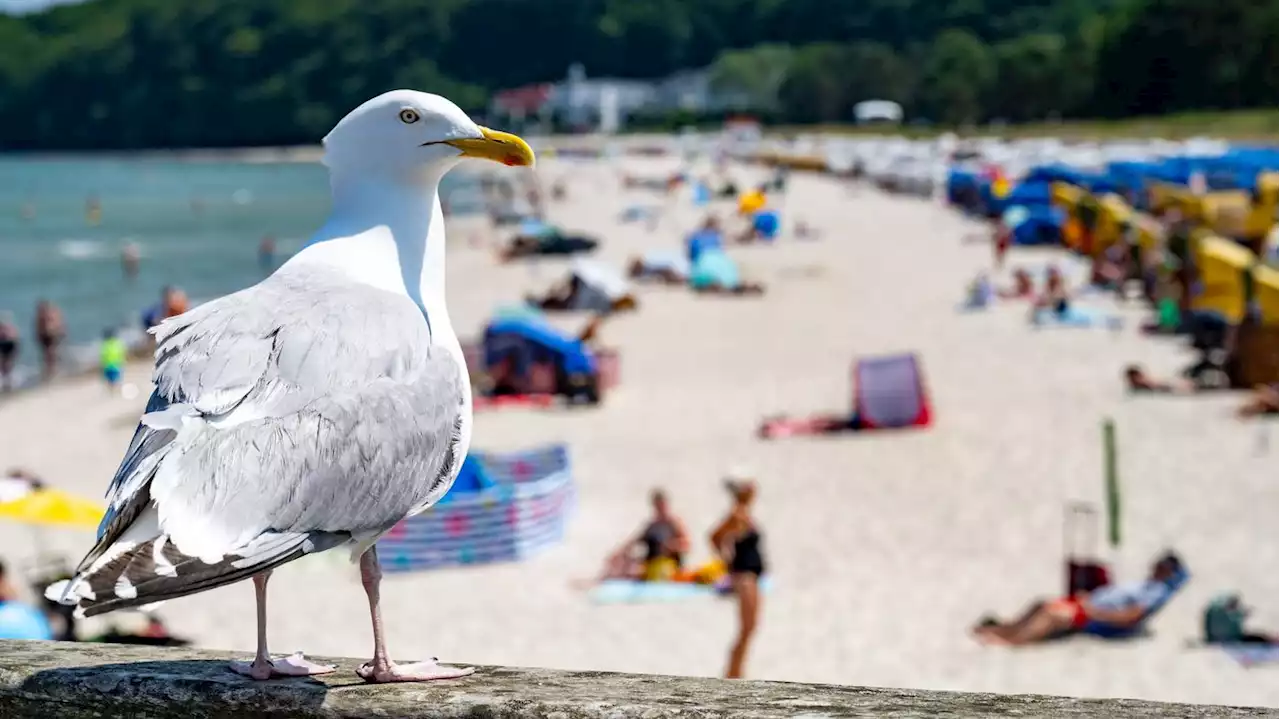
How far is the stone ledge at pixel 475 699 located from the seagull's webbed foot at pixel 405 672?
0.03 meters

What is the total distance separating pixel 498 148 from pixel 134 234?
230ft

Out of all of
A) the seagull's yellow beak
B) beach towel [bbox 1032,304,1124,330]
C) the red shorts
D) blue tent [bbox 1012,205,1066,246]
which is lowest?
the red shorts

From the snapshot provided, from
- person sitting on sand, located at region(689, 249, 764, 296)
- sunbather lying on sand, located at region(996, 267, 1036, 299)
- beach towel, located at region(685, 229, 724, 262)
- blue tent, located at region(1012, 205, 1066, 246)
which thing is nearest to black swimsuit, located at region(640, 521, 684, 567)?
sunbather lying on sand, located at region(996, 267, 1036, 299)

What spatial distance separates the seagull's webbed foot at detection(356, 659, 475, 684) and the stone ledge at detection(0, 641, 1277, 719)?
0.03 metres

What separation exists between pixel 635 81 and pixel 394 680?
175m

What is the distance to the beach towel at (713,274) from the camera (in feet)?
96.1

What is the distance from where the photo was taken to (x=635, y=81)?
174000mm

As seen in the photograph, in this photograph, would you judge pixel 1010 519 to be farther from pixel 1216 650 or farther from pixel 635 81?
pixel 635 81

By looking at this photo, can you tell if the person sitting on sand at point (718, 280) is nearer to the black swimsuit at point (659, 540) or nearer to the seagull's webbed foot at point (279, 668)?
the black swimsuit at point (659, 540)

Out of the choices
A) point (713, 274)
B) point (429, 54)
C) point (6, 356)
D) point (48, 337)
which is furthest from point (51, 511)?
point (429, 54)

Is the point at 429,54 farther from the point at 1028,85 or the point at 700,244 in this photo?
the point at 700,244

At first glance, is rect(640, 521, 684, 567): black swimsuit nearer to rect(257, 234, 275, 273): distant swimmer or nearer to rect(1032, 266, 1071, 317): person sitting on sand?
rect(1032, 266, 1071, 317): person sitting on sand

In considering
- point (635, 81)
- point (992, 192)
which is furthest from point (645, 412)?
point (635, 81)

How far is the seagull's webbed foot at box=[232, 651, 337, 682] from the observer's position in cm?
231
